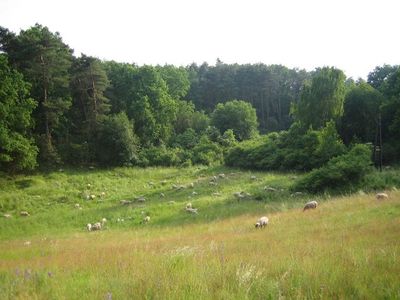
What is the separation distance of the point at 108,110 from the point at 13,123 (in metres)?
11.7

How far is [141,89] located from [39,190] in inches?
1014

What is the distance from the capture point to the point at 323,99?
3662cm

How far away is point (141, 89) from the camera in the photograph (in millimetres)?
51062

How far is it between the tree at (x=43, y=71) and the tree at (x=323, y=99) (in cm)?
2516

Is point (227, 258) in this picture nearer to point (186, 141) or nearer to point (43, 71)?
point (43, 71)

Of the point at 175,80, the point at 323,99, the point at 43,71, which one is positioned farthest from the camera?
the point at 175,80

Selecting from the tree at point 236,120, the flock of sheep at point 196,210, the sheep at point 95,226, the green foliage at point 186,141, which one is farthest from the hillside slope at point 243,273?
the tree at point 236,120

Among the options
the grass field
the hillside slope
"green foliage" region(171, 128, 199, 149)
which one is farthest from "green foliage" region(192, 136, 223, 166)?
the hillside slope

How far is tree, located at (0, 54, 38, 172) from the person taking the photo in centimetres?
3059

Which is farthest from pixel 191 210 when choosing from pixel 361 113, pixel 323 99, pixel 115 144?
pixel 361 113

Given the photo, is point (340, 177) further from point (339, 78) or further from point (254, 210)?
point (339, 78)

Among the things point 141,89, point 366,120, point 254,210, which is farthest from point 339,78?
point 141,89

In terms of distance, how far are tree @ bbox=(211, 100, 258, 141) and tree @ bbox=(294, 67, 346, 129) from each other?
2058 cm

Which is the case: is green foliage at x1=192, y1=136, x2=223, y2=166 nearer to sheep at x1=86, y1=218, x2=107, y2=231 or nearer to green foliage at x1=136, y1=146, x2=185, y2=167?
green foliage at x1=136, y1=146, x2=185, y2=167
